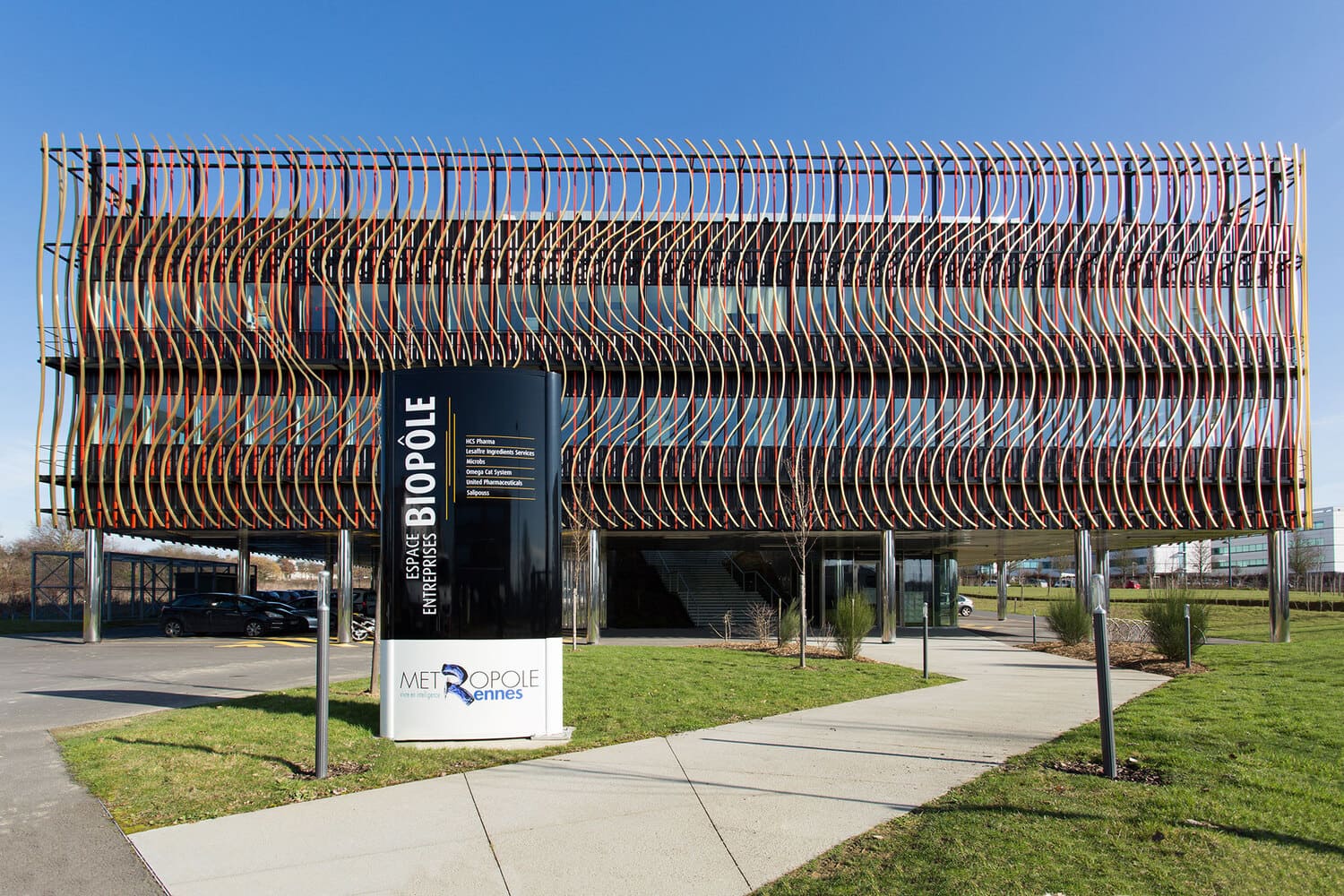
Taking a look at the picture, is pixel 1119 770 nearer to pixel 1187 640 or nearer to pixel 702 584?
pixel 1187 640

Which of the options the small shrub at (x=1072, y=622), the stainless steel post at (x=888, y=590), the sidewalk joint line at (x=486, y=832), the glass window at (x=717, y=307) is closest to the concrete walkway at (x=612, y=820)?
the sidewalk joint line at (x=486, y=832)

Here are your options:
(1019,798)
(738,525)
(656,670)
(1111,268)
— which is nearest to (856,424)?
(738,525)

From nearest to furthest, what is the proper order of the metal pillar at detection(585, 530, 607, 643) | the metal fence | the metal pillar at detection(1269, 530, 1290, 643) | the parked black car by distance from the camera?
the metal pillar at detection(1269, 530, 1290, 643)
the metal pillar at detection(585, 530, 607, 643)
the parked black car
the metal fence

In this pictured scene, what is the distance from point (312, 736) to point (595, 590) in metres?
19.5

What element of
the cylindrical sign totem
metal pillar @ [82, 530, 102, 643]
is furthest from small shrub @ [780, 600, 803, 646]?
metal pillar @ [82, 530, 102, 643]

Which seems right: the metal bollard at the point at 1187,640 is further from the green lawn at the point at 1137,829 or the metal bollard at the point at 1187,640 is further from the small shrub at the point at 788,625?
the small shrub at the point at 788,625

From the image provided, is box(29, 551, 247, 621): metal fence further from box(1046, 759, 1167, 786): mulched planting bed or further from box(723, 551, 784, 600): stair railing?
box(1046, 759, 1167, 786): mulched planting bed

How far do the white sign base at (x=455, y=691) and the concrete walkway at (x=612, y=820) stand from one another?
1.15 m

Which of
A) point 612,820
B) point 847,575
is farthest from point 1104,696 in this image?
point 847,575

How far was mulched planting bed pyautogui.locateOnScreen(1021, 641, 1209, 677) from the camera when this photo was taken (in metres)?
17.1

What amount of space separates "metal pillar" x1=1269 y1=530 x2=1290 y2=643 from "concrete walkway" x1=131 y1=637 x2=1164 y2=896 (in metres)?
21.3

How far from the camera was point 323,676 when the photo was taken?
8.58 metres

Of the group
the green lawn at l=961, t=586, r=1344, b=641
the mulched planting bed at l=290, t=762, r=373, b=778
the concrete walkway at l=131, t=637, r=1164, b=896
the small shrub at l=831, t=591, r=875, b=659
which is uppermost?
the concrete walkway at l=131, t=637, r=1164, b=896

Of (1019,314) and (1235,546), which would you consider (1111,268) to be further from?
(1235,546)
